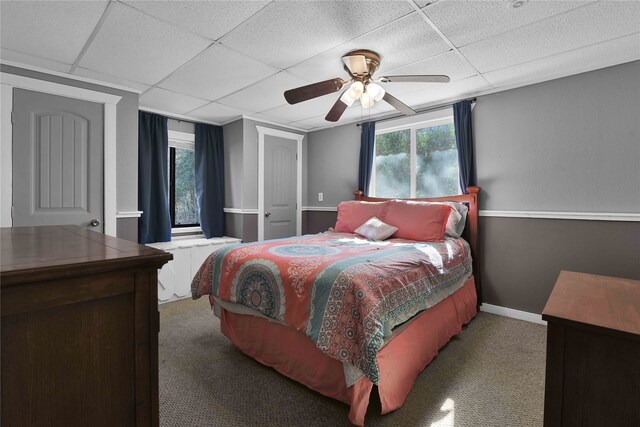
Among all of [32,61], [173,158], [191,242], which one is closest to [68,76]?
[32,61]

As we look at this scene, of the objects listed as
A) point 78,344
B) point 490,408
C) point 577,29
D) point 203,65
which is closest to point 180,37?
point 203,65

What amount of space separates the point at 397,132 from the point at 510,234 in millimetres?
1831

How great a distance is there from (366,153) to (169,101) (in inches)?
99.2

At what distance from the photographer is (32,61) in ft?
8.66

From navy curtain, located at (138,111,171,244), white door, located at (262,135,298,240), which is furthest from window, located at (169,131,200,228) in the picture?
white door, located at (262,135,298,240)

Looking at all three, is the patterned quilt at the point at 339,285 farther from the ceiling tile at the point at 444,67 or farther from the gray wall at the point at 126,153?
the ceiling tile at the point at 444,67

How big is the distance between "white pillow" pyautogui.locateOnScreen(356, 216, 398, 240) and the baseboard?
1.30 m

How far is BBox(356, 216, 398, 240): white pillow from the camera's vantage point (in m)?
3.19

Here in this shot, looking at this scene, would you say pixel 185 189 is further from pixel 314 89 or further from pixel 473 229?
pixel 473 229

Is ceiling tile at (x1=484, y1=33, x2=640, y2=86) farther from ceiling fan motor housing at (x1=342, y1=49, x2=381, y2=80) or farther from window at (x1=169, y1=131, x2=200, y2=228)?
window at (x1=169, y1=131, x2=200, y2=228)

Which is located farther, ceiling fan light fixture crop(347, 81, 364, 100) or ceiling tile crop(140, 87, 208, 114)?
ceiling tile crop(140, 87, 208, 114)

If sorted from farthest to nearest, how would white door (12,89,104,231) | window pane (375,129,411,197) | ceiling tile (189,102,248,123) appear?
window pane (375,129,411,197), ceiling tile (189,102,248,123), white door (12,89,104,231)

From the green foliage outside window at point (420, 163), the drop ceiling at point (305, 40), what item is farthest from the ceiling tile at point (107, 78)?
the green foliage outside window at point (420, 163)

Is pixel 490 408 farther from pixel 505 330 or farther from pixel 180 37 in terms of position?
pixel 180 37
